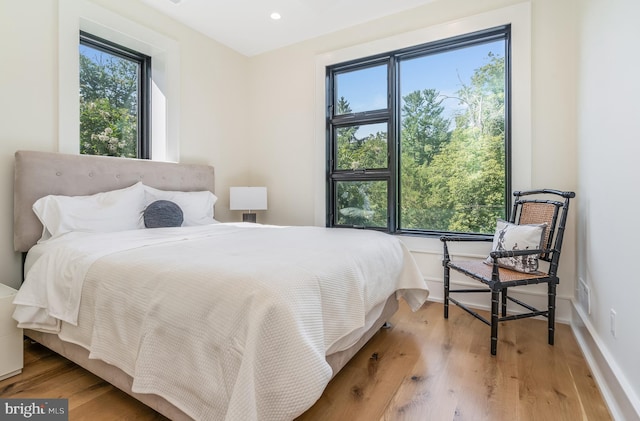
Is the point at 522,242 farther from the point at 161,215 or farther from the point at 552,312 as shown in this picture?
the point at 161,215

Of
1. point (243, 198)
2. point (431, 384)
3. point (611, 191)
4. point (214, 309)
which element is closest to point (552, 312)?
point (611, 191)

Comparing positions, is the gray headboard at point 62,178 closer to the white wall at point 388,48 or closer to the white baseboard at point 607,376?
the white wall at point 388,48

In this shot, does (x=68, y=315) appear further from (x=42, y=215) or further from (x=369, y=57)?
(x=369, y=57)

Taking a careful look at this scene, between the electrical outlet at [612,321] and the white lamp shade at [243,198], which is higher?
the white lamp shade at [243,198]

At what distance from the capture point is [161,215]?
2559mm

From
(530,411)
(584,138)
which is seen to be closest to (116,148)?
(530,411)

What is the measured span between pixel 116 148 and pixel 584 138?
3.85 m

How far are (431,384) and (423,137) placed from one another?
2.25 m

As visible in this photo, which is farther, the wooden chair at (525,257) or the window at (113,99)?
the window at (113,99)

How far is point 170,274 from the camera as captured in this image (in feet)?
4.13

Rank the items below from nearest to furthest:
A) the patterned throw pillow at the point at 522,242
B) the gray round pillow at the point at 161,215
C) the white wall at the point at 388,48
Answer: the patterned throw pillow at the point at 522,242 → the white wall at the point at 388,48 → the gray round pillow at the point at 161,215

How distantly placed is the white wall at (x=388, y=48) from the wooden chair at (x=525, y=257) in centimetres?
23

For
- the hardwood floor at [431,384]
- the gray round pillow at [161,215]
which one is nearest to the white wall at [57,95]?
the gray round pillow at [161,215]

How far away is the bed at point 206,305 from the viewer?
100cm
